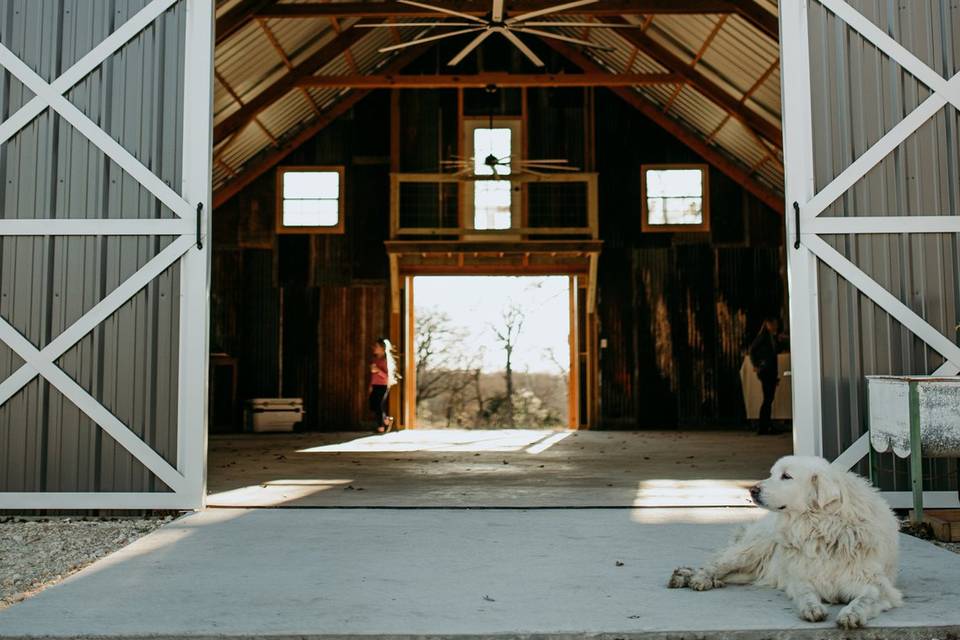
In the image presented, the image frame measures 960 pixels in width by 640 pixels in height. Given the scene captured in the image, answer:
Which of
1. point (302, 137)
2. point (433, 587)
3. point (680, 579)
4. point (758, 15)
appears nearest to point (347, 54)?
point (302, 137)

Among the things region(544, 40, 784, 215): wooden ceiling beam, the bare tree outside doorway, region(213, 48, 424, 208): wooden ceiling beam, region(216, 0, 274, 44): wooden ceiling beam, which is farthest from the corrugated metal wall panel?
the bare tree outside doorway

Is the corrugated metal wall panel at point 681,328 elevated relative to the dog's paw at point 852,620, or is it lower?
elevated

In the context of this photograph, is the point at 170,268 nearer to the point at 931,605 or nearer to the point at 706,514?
the point at 706,514

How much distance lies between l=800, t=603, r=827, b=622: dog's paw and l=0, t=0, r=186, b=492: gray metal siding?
3.80m

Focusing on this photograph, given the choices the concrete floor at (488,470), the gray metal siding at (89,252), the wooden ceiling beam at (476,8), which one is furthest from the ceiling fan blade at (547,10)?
the concrete floor at (488,470)

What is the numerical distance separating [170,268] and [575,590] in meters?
3.34

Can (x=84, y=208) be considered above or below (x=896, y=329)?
above

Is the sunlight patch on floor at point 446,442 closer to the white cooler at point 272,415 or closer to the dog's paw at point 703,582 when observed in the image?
the white cooler at point 272,415

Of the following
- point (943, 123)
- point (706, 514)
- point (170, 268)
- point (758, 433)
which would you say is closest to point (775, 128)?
point (758, 433)

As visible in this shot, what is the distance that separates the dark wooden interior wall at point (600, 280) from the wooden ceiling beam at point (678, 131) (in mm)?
213

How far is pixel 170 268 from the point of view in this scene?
218 inches

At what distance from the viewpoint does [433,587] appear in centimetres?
347

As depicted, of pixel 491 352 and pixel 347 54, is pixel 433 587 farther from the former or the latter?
pixel 491 352

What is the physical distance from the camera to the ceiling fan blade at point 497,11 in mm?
9117
